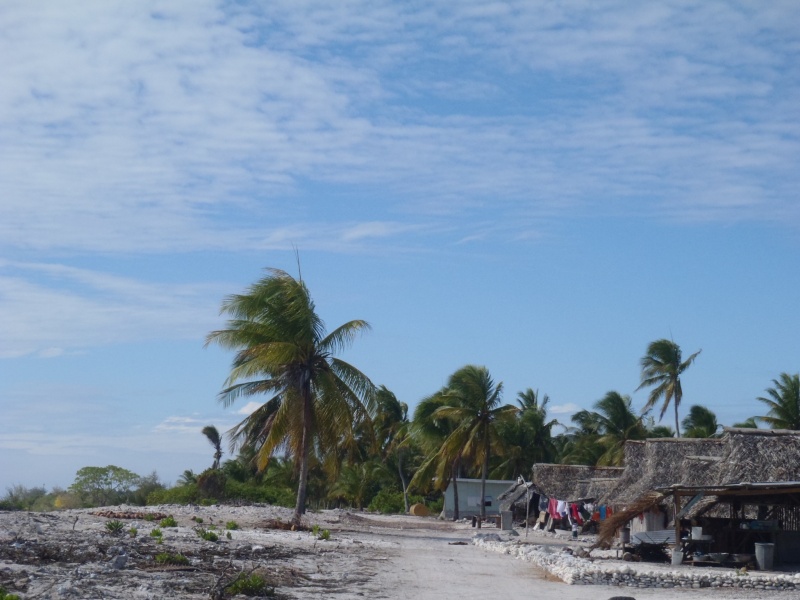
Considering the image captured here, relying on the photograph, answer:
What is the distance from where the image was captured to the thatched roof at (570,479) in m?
40.8

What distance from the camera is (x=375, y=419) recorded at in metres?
48.9

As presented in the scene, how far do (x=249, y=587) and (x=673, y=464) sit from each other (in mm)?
20833

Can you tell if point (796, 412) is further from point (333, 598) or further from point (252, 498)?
point (333, 598)

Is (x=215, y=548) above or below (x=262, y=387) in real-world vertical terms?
below

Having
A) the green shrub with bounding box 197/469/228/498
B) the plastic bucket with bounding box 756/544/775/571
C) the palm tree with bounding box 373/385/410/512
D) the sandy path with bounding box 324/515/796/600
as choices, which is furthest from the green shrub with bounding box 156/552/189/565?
the palm tree with bounding box 373/385/410/512

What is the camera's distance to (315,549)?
70.2ft

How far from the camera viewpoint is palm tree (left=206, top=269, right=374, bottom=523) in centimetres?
2997

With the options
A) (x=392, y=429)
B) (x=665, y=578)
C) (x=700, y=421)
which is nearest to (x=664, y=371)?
(x=700, y=421)

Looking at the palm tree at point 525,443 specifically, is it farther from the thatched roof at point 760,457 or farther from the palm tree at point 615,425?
the thatched roof at point 760,457

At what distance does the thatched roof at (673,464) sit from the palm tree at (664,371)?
57.3 feet

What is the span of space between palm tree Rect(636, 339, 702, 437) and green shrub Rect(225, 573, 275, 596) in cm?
3884

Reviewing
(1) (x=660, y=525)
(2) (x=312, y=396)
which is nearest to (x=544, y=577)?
(1) (x=660, y=525)

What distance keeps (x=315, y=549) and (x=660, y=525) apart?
12.3 m

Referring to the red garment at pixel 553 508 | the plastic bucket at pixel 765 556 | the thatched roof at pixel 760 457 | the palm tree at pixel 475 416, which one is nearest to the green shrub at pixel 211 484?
the palm tree at pixel 475 416
